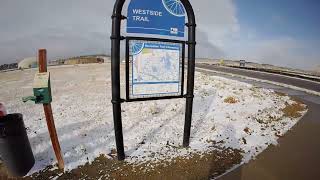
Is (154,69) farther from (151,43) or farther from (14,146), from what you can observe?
(14,146)

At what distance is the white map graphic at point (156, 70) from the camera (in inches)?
226

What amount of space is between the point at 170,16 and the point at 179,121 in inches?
142

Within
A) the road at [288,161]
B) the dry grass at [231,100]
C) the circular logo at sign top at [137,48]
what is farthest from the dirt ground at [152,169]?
the dry grass at [231,100]

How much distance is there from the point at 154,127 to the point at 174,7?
11.1ft

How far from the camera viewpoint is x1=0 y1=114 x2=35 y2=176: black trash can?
5.11m

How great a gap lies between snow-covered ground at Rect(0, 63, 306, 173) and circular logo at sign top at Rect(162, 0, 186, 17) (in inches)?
116

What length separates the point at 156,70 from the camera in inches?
236

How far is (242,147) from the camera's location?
665cm

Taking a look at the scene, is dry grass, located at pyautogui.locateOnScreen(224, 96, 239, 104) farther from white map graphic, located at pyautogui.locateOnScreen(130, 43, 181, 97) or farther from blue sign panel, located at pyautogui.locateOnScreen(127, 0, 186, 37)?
blue sign panel, located at pyautogui.locateOnScreen(127, 0, 186, 37)

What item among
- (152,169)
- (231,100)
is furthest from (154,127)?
(231,100)

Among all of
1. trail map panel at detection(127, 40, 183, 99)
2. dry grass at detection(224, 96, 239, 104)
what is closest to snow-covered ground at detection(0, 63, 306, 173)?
dry grass at detection(224, 96, 239, 104)

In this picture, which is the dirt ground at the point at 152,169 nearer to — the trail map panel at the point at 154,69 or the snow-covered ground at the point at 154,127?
the snow-covered ground at the point at 154,127

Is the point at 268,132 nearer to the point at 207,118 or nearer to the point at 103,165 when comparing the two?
the point at 207,118

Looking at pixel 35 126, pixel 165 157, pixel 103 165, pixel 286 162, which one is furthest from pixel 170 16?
pixel 35 126
